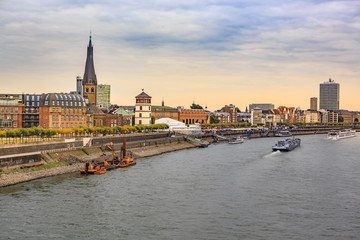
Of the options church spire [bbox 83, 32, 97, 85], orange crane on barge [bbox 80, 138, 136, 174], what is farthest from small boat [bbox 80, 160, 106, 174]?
church spire [bbox 83, 32, 97, 85]

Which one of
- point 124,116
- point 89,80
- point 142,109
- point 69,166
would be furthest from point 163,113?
point 69,166

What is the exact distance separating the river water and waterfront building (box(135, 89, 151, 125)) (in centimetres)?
7583

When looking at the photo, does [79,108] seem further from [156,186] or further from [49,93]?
[156,186]

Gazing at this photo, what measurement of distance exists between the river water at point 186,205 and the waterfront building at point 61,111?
54.3 meters

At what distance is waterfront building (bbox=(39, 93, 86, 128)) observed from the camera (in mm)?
117062

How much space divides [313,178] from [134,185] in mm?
27134

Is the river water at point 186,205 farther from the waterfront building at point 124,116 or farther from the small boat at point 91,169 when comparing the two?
the waterfront building at point 124,116

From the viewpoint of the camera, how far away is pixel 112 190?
53875mm

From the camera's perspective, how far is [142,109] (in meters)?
147

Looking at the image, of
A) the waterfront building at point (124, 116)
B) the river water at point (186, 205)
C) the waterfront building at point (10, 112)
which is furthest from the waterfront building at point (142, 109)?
the river water at point (186, 205)

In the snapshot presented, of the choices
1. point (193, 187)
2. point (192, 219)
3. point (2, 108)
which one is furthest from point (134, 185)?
point (2, 108)

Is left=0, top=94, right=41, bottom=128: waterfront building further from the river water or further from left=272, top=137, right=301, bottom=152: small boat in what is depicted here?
left=272, top=137, right=301, bottom=152: small boat

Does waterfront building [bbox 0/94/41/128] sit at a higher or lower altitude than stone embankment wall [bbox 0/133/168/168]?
higher

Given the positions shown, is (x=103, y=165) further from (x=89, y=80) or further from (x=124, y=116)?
(x=89, y=80)
